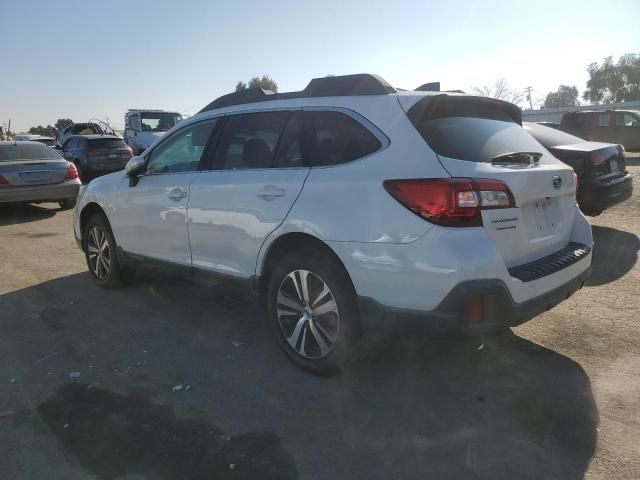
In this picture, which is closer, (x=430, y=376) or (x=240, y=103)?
(x=430, y=376)

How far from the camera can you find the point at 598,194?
6.31 m

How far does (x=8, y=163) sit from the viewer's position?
32.3 feet

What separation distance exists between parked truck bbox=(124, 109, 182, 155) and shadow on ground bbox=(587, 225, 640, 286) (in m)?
15.9

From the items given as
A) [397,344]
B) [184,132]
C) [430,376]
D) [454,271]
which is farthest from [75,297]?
[454,271]

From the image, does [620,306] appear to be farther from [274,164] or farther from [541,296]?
[274,164]

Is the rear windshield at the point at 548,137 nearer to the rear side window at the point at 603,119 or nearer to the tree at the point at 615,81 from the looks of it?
the rear side window at the point at 603,119

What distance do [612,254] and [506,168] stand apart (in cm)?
397

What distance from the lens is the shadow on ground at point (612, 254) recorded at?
5.21 meters

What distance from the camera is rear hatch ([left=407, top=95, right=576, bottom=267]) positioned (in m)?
2.76

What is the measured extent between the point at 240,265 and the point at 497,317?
1.86 metres

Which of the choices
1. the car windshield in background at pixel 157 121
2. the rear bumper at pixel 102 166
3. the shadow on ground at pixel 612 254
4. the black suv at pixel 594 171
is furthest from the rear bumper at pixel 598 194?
the car windshield in background at pixel 157 121

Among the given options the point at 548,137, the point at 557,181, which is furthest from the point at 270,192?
the point at 548,137

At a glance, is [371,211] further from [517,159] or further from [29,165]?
[29,165]

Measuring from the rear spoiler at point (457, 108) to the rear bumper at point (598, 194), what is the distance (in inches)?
130
